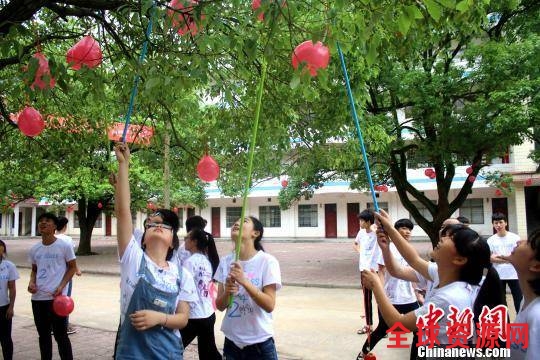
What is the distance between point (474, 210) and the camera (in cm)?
2708

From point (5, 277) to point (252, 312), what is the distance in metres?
→ 3.10

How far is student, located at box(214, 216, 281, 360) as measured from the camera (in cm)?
288

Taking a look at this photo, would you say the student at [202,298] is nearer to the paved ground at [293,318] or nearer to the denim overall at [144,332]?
the denim overall at [144,332]

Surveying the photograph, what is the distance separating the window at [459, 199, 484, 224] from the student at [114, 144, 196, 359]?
27344 millimetres

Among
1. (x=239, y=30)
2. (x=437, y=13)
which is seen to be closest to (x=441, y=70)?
(x=239, y=30)

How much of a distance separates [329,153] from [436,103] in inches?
191

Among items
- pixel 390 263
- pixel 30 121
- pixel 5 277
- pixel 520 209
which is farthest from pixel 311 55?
pixel 520 209

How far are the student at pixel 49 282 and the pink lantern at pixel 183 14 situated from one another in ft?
8.64

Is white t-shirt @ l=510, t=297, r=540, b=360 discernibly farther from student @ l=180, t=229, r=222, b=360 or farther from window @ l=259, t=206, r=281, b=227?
window @ l=259, t=206, r=281, b=227

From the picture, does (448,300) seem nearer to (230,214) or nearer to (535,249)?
(535,249)

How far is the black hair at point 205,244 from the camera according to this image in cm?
423

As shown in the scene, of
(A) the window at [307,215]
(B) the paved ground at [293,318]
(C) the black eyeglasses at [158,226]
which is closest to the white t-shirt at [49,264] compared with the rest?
(B) the paved ground at [293,318]

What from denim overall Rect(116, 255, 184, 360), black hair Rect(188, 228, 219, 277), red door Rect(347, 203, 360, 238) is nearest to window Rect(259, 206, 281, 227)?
red door Rect(347, 203, 360, 238)

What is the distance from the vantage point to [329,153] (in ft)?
20.0
